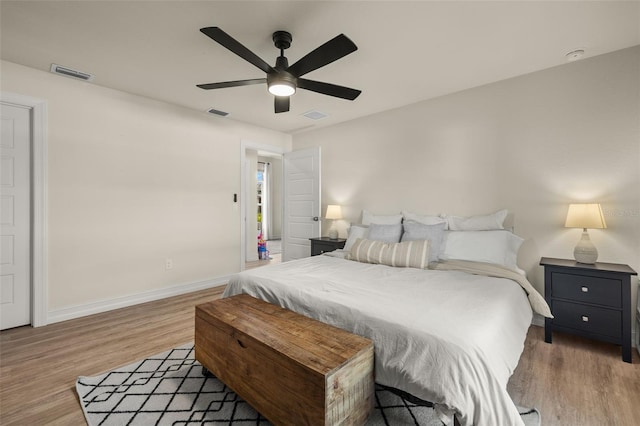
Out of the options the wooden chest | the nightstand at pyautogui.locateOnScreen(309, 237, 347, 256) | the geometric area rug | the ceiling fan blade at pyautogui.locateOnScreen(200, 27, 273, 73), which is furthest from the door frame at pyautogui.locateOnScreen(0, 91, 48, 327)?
the nightstand at pyautogui.locateOnScreen(309, 237, 347, 256)

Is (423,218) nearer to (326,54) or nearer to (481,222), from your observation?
(481,222)

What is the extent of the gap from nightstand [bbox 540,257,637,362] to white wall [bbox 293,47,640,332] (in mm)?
401

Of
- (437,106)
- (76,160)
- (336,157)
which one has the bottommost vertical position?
(76,160)

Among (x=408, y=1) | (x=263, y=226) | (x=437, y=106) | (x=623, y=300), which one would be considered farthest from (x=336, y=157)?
(x=263, y=226)

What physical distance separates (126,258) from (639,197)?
5.17 m

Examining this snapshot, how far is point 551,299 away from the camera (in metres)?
2.48

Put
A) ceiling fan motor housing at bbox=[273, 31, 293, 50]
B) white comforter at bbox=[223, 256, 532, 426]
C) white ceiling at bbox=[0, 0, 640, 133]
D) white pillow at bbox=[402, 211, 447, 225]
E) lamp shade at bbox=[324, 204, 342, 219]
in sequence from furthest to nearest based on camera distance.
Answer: lamp shade at bbox=[324, 204, 342, 219] → white pillow at bbox=[402, 211, 447, 225] → ceiling fan motor housing at bbox=[273, 31, 293, 50] → white ceiling at bbox=[0, 0, 640, 133] → white comforter at bbox=[223, 256, 532, 426]

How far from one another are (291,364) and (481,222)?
2.54 m

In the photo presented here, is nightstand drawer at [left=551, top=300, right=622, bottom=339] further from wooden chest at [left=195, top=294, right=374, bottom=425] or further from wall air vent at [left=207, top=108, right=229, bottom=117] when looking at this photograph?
wall air vent at [left=207, top=108, right=229, bottom=117]

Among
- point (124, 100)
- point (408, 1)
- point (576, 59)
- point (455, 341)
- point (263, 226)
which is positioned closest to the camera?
point (455, 341)

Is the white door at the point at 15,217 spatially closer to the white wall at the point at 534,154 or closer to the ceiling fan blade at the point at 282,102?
the ceiling fan blade at the point at 282,102

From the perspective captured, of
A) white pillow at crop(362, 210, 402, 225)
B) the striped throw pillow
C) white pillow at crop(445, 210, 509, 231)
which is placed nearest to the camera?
the striped throw pillow

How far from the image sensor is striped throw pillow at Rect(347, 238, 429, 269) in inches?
104

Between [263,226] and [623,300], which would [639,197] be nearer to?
[623,300]
